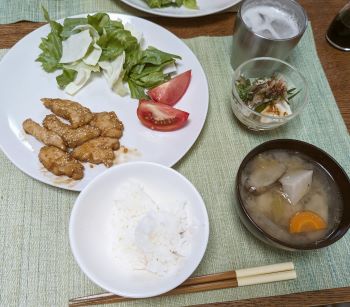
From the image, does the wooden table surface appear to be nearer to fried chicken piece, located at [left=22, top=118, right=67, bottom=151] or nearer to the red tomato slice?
the red tomato slice

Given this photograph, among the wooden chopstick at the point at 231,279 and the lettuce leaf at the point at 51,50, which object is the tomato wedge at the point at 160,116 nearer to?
the lettuce leaf at the point at 51,50

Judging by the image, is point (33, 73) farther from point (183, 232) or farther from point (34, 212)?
point (183, 232)

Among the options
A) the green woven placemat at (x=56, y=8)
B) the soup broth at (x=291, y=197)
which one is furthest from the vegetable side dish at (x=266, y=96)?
the green woven placemat at (x=56, y=8)

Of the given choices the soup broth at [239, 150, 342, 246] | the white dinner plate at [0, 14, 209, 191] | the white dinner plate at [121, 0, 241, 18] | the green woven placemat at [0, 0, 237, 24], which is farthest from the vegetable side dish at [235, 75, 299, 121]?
the green woven placemat at [0, 0, 237, 24]

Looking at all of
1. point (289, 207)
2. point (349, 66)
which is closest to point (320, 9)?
point (349, 66)

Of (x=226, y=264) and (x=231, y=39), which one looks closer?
(x=226, y=264)

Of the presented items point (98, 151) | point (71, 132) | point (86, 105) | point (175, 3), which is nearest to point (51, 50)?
point (86, 105)
